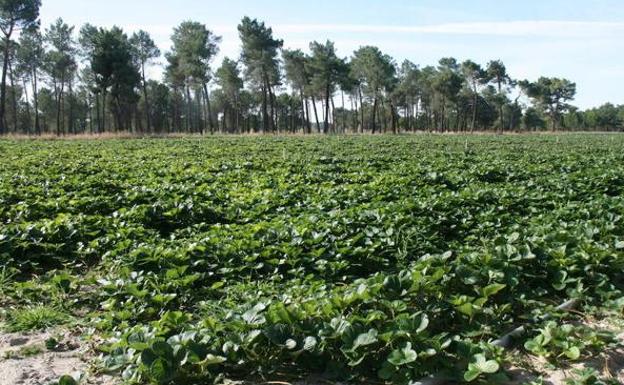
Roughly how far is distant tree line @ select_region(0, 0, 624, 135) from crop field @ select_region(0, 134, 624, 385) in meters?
43.3

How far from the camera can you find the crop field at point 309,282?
136 inches

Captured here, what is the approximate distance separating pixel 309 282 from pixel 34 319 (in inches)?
97.5

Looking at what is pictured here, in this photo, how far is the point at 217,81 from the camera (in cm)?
7212

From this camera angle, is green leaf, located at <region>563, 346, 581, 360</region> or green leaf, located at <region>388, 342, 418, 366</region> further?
green leaf, located at <region>563, 346, 581, 360</region>

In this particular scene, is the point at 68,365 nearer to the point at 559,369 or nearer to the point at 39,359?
the point at 39,359

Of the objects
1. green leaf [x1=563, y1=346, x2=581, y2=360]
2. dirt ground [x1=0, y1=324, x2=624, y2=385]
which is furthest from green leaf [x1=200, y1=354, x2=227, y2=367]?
green leaf [x1=563, y1=346, x2=581, y2=360]

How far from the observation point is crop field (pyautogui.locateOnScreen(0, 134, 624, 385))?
3467 millimetres

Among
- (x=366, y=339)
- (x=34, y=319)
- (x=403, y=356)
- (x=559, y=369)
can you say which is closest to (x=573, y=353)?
(x=559, y=369)

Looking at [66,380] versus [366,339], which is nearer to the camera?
[66,380]

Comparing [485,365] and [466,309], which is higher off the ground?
[466,309]

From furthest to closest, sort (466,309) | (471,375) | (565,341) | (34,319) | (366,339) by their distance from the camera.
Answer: (34,319), (466,309), (565,341), (366,339), (471,375)

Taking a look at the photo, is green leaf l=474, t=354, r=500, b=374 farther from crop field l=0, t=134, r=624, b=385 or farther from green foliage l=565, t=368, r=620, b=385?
green foliage l=565, t=368, r=620, b=385

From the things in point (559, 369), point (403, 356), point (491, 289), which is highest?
point (491, 289)

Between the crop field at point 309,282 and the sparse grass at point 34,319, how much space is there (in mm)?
11
